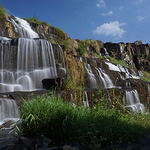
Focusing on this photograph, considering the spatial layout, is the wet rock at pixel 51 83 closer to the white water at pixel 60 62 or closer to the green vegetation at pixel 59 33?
the white water at pixel 60 62

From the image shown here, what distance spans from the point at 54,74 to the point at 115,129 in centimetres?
868

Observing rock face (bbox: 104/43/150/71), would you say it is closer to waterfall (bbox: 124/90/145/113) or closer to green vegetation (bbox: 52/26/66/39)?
green vegetation (bbox: 52/26/66/39)

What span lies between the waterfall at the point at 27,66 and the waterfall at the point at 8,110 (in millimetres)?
2888

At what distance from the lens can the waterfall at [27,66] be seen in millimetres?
11086

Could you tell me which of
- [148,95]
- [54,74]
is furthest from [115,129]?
[148,95]

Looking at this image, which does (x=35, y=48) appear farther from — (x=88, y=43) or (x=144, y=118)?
(x=88, y=43)

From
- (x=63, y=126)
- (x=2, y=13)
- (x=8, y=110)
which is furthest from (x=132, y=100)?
(x=2, y=13)

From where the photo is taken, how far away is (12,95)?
8.01 m

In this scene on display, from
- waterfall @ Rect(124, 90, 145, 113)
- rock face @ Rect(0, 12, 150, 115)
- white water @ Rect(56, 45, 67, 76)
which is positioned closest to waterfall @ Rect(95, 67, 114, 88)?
rock face @ Rect(0, 12, 150, 115)

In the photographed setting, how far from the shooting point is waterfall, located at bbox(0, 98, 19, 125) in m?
7.25

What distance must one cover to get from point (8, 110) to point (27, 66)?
5.17m

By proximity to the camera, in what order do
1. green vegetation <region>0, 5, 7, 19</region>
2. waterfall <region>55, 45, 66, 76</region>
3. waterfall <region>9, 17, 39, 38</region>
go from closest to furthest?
waterfall <region>55, 45, 66, 76</region>
green vegetation <region>0, 5, 7, 19</region>
waterfall <region>9, 17, 39, 38</region>

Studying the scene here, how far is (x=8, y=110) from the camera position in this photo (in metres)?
7.43

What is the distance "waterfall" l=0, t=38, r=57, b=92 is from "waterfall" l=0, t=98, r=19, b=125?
2888 millimetres
